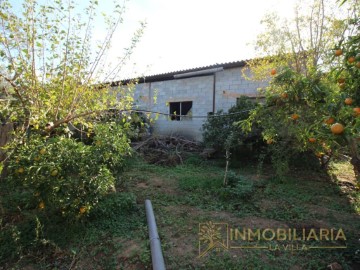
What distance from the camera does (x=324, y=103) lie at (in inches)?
90.9

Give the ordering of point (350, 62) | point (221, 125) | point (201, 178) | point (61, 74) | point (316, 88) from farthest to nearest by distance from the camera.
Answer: point (221, 125) → point (201, 178) → point (61, 74) → point (316, 88) → point (350, 62)

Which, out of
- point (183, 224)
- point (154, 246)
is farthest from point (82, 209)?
point (183, 224)

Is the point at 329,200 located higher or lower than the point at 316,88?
lower

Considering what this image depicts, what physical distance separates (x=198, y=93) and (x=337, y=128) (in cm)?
858

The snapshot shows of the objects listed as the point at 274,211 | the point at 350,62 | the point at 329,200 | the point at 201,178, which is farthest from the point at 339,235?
the point at 201,178

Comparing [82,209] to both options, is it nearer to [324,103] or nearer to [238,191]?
[238,191]

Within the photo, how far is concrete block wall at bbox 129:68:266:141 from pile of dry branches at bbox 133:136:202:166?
848 mm

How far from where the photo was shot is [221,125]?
758cm

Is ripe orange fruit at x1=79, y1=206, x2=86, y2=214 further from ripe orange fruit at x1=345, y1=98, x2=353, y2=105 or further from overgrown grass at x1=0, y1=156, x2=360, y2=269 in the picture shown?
ripe orange fruit at x1=345, y1=98, x2=353, y2=105

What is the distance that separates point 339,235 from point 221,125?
4.84 m

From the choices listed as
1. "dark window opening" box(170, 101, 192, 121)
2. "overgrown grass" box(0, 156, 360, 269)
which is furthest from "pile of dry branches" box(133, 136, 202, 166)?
"overgrown grass" box(0, 156, 360, 269)

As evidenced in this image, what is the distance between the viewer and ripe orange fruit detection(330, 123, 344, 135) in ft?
5.79

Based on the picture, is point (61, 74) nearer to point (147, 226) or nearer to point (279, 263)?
point (147, 226)

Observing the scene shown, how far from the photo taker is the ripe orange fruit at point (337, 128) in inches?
69.5
